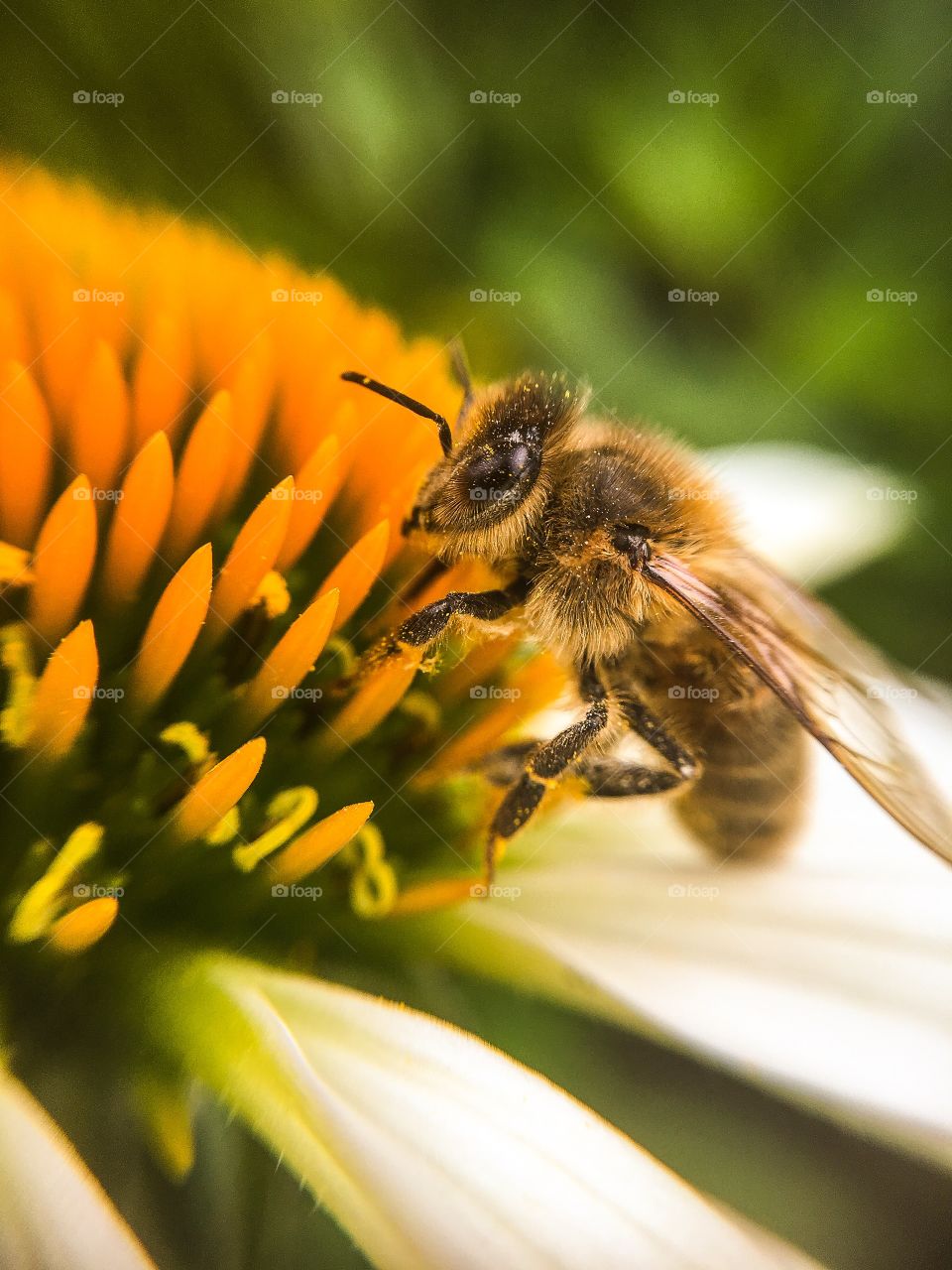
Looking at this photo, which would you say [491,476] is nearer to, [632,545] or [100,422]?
[632,545]

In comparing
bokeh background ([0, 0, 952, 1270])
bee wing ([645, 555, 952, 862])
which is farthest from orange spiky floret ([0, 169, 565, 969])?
bokeh background ([0, 0, 952, 1270])

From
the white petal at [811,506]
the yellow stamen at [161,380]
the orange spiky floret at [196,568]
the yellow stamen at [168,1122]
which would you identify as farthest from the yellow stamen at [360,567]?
the white petal at [811,506]

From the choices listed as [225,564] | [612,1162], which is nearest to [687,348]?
[225,564]

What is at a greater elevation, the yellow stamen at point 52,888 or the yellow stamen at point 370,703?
the yellow stamen at point 370,703

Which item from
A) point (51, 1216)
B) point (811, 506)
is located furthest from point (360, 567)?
point (811, 506)

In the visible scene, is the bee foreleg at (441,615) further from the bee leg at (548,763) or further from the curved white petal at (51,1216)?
the curved white petal at (51,1216)
